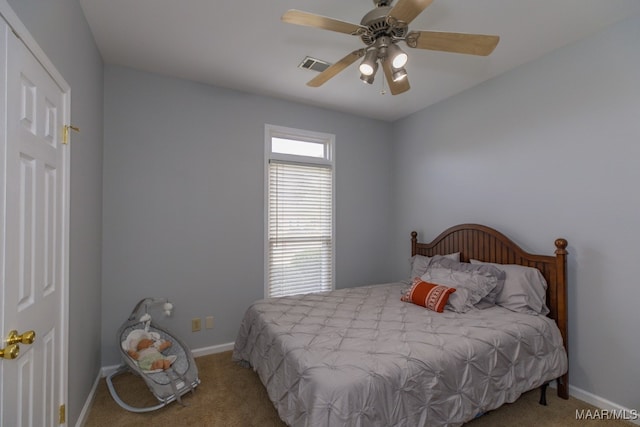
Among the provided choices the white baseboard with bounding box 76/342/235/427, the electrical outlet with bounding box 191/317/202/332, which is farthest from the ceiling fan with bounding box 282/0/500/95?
the white baseboard with bounding box 76/342/235/427

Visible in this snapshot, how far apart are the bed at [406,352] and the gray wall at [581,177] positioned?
169mm

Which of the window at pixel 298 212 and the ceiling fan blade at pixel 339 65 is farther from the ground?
the ceiling fan blade at pixel 339 65

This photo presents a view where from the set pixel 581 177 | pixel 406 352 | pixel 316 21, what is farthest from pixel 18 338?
pixel 581 177

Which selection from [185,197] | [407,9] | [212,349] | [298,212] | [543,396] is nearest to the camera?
[407,9]

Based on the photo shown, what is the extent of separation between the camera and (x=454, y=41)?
163cm

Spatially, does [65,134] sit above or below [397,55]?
below

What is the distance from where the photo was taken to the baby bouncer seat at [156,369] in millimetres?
2148

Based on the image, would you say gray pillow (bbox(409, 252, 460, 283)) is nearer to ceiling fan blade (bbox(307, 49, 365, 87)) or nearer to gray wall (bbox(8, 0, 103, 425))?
ceiling fan blade (bbox(307, 49, 365, 87))

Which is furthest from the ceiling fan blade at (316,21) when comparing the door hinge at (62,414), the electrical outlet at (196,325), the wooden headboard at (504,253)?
the electrical outlet at (196,325)

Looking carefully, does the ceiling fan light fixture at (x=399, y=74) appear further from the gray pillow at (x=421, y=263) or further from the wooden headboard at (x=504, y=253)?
the gray pillow at (x=421, y=263)

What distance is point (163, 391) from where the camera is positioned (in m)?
2.14

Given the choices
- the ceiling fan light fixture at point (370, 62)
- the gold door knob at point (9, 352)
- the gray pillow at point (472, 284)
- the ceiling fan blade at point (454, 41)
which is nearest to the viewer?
the gold door knob at point (9, 352)

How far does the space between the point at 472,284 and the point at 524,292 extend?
0.37m

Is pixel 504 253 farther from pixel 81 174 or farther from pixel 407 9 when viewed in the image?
pixel 81 174
